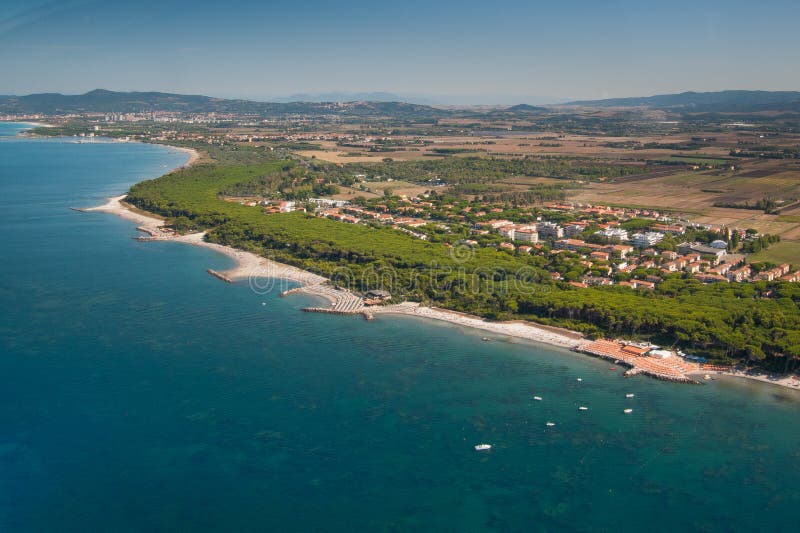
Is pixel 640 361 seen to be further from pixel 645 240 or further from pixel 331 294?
pixel 645 240

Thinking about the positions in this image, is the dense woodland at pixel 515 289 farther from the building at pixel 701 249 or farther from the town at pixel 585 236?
the building at pixel 701 249

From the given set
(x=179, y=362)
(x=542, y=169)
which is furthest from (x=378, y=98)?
(x=179, y=362)

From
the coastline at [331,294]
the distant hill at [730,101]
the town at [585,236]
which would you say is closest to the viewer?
the coastline at [331,294]

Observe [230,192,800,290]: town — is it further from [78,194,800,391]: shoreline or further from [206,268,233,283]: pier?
[206,268,233,283]: pier

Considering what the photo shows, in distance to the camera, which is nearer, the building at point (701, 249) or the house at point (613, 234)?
the building at point (701, 249)

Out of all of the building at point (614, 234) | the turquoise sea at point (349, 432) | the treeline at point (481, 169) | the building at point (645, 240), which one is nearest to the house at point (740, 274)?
the building at point (645, 240)

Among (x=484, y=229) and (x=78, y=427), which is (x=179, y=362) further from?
(x=484, y=229)

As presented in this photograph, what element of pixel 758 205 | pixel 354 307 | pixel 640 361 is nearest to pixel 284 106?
pixel 758 205
